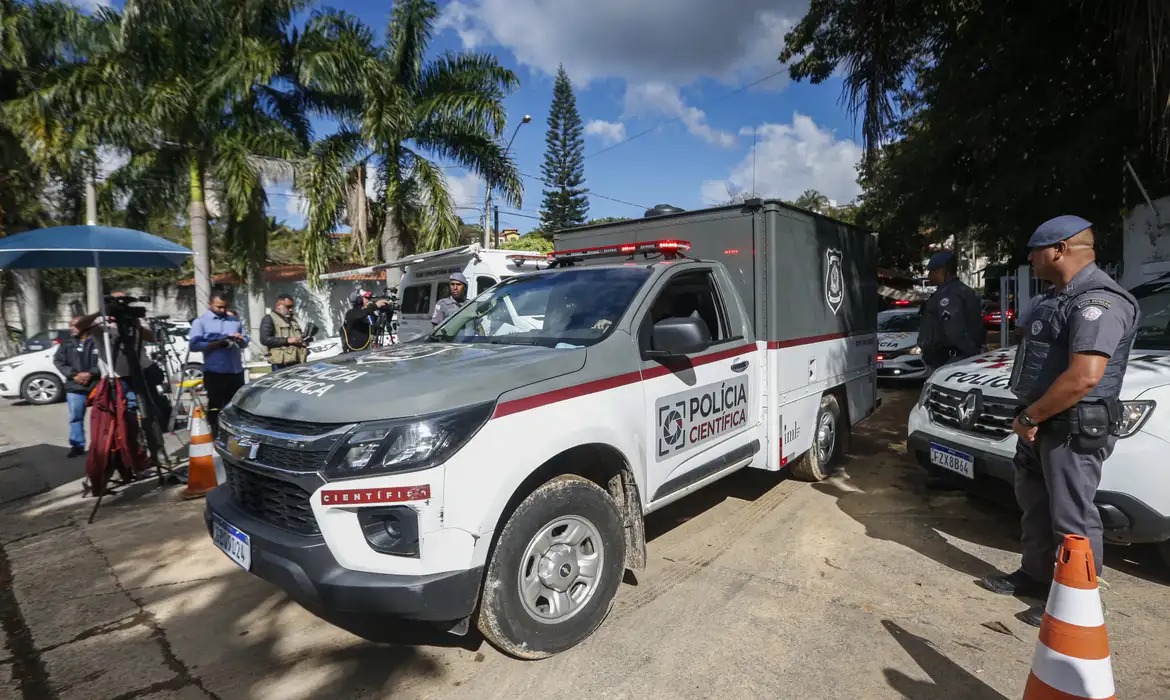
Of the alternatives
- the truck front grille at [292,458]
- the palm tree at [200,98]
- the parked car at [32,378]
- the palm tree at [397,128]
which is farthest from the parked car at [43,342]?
the truck front grille at [292,458]

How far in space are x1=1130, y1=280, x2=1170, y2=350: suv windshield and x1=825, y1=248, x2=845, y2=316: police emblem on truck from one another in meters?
2.06

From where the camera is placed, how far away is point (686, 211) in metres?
5.04

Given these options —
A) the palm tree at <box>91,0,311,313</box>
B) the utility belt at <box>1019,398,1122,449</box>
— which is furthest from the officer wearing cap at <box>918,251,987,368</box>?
the palm tree at <box>91,0,311,313</box>

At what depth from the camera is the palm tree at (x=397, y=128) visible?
14016mm

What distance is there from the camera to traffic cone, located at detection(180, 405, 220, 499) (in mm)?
5512

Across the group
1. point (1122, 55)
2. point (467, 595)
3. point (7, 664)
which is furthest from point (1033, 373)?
point (7, 664)

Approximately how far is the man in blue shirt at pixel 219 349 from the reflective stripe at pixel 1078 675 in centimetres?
670

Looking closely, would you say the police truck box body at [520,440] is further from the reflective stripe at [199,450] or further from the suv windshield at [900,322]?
the suv windshield at [900,322]

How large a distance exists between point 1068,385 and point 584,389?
2.18m

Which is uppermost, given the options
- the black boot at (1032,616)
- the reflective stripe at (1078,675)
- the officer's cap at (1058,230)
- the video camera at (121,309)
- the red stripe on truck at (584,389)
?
the officer's cap at (1058,230)

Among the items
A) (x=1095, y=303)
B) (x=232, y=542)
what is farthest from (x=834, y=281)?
(x=232, y=542)

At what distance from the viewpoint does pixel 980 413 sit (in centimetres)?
421

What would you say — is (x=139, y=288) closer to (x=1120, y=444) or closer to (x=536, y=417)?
(x=536, y=417)

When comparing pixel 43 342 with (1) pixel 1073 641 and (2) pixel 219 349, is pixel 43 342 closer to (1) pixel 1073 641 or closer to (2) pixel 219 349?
(2) pixel 219 349
